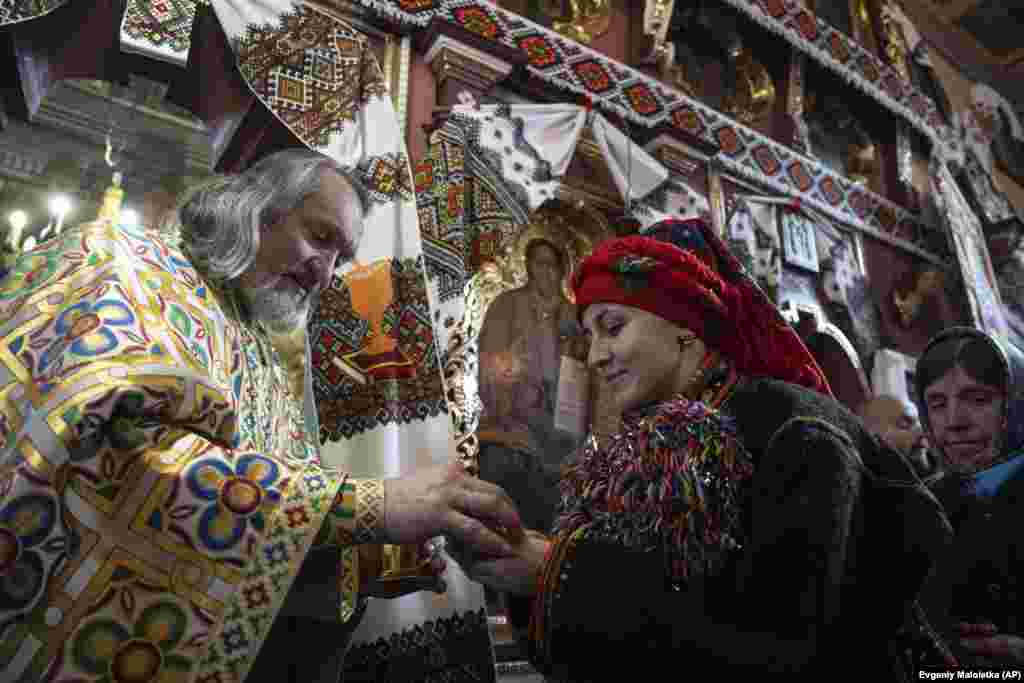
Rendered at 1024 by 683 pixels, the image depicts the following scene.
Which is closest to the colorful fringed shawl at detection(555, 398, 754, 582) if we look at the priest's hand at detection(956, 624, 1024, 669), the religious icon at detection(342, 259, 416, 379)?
the priest's hand at detection(956, 624, 1024, 669)

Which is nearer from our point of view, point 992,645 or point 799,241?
point 992,645

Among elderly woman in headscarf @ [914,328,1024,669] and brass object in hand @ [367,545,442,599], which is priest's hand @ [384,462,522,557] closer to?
brass object in hand @ [367,545,442,599]

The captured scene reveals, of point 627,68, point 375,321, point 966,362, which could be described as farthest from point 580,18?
point 966,362

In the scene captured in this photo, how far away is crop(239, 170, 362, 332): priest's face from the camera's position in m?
1.75

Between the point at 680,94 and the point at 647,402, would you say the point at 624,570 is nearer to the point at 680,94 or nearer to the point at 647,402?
the point at 647,402

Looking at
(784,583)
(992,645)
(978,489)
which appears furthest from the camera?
(978,489)

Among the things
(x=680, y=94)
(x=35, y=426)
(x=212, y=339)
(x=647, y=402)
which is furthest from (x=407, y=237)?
(x=680, y=94)

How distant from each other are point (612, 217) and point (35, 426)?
3438 millimetres

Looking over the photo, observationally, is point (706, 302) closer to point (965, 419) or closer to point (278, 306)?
point (278, 306)

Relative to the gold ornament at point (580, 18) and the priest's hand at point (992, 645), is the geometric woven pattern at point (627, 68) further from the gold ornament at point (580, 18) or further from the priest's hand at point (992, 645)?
the priest's hand at point (992, 645)

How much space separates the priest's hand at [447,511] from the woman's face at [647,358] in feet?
1.22

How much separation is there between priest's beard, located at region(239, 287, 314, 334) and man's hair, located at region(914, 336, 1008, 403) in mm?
2393

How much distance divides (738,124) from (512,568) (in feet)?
16.9

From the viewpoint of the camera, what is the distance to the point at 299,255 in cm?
177
